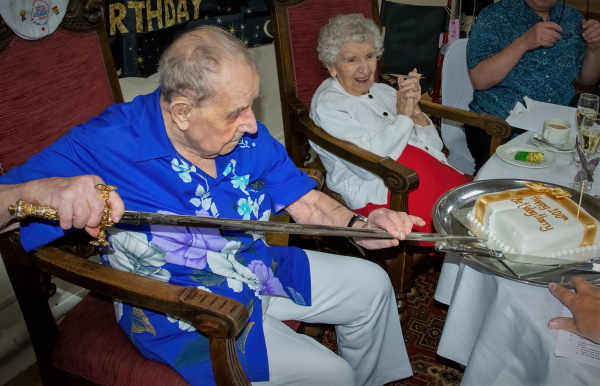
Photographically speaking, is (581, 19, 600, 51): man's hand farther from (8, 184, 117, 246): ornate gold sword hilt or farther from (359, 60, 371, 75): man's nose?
(8, 184, 117, 246): ornate gold sword hilt

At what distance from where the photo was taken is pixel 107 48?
1.69m

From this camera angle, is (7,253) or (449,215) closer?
(7,253)

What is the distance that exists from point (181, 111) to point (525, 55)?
6.08ft

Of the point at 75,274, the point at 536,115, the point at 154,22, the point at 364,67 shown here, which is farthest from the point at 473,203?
the point at 154,22

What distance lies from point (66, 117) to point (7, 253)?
443 mm

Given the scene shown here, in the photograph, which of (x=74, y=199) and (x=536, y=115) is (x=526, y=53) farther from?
(x=74, y=199)

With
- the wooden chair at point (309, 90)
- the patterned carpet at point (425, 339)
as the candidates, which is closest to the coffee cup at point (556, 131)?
the wooden chair at point (309, 90)

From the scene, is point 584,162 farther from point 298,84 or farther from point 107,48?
point 107,48

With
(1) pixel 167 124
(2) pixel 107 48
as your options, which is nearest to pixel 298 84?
(2) pixel 107 48

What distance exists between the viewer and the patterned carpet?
2.00m

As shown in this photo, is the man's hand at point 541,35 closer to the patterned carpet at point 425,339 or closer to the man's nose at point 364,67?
the man's nose at point 364,67

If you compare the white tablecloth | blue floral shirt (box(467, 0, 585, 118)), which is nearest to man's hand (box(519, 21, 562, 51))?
blue floral shirt (box(467, 0, 585, 118))

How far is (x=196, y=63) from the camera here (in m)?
1.23

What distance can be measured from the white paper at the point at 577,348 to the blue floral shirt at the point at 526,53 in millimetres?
1661
